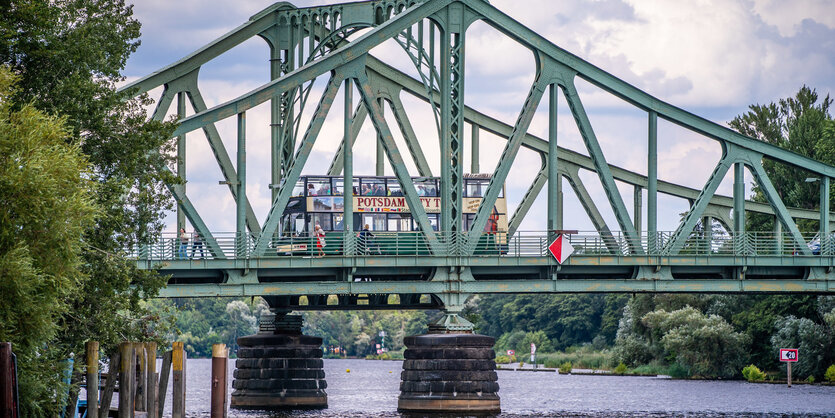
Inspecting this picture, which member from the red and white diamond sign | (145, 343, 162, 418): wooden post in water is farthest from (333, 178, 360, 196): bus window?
(145, 343, 162, 418): wooden post in water

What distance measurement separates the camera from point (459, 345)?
56469 mm

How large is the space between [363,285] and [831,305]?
44.9 metres

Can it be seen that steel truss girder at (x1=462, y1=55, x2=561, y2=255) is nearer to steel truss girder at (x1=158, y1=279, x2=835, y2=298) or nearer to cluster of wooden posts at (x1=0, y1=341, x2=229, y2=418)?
steel truss girder at (x1=158, y1=279, x2=835, y2=298)

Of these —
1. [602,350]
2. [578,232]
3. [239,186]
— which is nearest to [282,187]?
[239,186]

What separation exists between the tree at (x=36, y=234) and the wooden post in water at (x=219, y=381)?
6.34 metres

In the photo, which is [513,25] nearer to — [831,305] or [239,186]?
[239,186]

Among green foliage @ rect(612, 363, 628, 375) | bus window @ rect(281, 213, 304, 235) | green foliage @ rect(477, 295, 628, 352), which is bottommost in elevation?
green foliage @ rect(612, 363, 628, 375)

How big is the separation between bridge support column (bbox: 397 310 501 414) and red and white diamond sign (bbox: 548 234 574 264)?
175 inches

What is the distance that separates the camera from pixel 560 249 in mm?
57625

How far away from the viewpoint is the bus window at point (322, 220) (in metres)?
62.0

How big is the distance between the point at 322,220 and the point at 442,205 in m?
6.01

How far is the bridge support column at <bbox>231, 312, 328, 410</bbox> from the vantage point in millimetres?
64312

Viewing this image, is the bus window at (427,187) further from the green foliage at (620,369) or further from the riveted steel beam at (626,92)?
the green foliage at (620,369)

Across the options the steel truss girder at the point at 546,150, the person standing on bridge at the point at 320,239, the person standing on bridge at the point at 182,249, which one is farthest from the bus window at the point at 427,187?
the person standing on bridge at the point at 182,249
